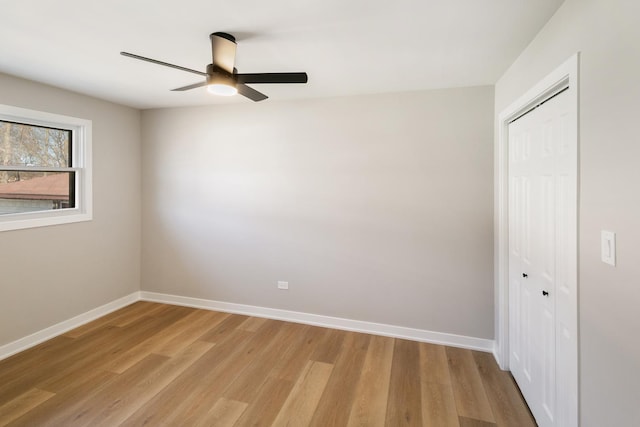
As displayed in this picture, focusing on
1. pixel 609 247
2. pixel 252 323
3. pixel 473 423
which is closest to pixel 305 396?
pixel 473 423

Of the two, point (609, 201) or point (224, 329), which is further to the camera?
point (224, 329)

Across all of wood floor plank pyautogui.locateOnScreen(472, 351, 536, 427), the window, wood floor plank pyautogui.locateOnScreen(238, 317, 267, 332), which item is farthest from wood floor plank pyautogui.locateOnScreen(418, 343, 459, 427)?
the window

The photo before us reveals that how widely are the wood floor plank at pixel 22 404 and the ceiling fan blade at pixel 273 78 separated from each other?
2.65m

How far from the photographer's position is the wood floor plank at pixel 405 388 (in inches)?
81.9

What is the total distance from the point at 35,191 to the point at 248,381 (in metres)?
2.79

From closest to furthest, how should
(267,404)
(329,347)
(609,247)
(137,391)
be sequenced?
(609,247) → (267,404) → (137,391) → (329,347)

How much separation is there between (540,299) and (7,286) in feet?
14.0

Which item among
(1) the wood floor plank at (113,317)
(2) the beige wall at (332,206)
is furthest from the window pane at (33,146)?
(1) the wood floor plank at (113,317)

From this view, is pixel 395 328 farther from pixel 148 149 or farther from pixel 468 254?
pixel 148 149

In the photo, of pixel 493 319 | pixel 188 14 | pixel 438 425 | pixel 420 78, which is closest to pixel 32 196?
pixel 188 14

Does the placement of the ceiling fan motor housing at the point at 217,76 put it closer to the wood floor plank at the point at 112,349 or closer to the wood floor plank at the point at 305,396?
the wood floor plank at the point at 305,396

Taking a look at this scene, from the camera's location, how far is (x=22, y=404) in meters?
2.15

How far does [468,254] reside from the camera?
2.98 metres

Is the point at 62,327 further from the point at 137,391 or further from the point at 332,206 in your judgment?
the point at 332,206
